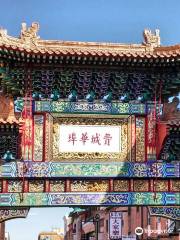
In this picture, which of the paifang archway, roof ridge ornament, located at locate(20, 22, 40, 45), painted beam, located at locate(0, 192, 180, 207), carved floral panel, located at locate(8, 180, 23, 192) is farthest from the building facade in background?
roof ridge ornament, located at locate(20, 22, 40, 45)

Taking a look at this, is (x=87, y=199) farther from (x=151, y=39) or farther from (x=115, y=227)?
(x=115, y=227)

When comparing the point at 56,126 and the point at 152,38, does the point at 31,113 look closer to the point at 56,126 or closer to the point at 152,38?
the point at 56,126

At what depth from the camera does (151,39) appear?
16.3m

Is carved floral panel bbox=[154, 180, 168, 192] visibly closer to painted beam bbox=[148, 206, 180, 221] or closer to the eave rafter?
painted beam bbox=[148, 206, 180, 221]

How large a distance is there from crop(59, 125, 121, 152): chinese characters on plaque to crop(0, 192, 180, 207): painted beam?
4.04ft

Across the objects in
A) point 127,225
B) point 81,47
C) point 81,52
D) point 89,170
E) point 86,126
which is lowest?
point 127,225

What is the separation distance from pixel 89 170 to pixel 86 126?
4.05 feet

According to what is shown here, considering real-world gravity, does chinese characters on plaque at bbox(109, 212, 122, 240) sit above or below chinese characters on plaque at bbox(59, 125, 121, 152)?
below

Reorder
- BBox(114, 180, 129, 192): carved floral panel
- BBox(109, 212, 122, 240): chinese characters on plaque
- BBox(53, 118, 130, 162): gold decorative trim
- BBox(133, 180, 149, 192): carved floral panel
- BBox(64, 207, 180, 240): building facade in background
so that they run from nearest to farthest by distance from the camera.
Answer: BBox(53, 118, 130, 162): gold decorative trim < BBox(114, 180, 129, 192): carved floral panel < BBox(133, 180, 149, 192): carved floral panel < BBox(64, 207, 180, 240): building facade in background < BBox(109, 212, 122, 240): chinese characters on plaque

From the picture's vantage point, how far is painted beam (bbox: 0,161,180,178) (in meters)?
14.4

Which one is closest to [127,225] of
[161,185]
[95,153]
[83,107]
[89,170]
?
[161,185]

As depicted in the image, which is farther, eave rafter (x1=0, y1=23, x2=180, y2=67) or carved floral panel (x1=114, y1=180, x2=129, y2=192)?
carved floral panel (x1=114, y1=180, x2=129, y2=192)

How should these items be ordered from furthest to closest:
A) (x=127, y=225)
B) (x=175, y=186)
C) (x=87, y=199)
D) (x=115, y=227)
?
(x=127, y=225), (x=115, y=227), (x=175, y=186), (x=87, y=199)

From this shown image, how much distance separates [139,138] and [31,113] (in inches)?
120
